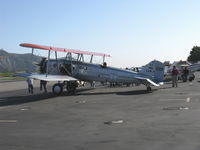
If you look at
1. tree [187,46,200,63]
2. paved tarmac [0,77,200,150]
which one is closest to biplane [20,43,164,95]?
paved tarmac [0,77,200,150]

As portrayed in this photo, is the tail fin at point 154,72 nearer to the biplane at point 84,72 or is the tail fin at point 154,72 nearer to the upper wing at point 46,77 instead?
the biplane at point 84,72

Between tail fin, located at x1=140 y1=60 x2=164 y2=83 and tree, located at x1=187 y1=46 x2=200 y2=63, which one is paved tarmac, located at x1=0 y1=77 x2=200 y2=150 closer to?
tail fin, located at x1=140 y1=60 x2=164 y2=83

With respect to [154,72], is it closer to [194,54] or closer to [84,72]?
[84,72]

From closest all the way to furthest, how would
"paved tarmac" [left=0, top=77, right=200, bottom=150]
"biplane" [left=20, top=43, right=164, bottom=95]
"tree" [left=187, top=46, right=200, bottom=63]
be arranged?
"paved tarmac" [left=0, top=77, right=200, bottom=150] → "biplane" [left=20, top=43, right=164, bottom=95] → "tree" [left=187, top=46, right=200, bottom=63]

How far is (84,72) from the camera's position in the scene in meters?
20.7

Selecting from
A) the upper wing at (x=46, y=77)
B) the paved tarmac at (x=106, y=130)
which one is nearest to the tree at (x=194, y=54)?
the upper wing at (x=46, y=77)

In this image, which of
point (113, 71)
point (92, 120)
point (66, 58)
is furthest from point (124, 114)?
point (66, 58)

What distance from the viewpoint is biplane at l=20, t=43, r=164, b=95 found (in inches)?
755

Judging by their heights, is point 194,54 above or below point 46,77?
above

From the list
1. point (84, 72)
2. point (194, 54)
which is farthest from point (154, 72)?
point (194, 54)

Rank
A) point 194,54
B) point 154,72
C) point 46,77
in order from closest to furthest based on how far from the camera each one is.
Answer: point 46,77 < point 154,72 < point 194,54

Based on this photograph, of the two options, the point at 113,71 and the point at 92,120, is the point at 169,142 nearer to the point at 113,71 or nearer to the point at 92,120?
the point at 92,120

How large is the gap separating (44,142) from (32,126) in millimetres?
2206

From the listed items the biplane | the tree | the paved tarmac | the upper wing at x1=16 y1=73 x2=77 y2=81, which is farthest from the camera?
the tree
